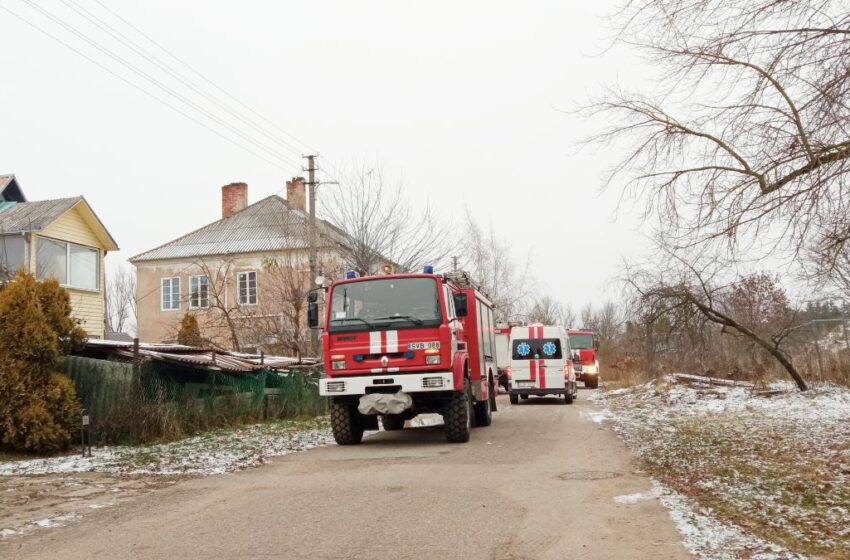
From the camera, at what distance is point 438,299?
12320 mm

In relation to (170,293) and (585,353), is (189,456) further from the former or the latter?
(170,293)

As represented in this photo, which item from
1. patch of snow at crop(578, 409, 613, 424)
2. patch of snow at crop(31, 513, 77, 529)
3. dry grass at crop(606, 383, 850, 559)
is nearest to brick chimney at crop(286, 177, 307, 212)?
patch of snow at crop(578, 409, 613, 424)

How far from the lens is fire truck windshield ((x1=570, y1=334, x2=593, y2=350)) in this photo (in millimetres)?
38156

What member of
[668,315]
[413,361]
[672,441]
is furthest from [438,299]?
[668,315]

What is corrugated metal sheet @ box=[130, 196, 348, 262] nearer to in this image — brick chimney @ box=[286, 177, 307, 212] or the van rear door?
brick chimney @ box=[286, 177, 307, 212]

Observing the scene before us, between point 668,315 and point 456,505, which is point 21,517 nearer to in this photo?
point 456,505

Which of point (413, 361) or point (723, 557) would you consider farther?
point (413, 361)

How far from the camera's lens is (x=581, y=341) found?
38.3 metres

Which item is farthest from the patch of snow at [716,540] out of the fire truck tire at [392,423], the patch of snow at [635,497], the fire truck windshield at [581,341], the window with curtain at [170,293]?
the window with curtain at [170,293]

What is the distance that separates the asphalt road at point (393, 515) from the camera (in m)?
→ 5.47

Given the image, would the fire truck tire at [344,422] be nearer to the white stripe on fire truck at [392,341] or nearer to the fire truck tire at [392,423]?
the fire truck tire at [392,423]

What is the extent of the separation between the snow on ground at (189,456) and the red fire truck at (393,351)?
141 cm

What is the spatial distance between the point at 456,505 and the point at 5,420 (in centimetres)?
780

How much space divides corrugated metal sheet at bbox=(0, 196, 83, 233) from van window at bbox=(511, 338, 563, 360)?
1586 centimetres
